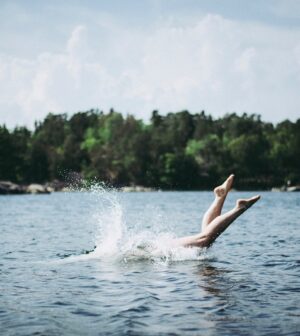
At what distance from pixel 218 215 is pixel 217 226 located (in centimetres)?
54

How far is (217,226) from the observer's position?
1611 centimetres

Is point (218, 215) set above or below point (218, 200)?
below

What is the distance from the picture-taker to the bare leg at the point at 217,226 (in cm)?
1572

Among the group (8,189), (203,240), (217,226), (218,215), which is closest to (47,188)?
(8,189)

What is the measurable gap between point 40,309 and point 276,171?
157m

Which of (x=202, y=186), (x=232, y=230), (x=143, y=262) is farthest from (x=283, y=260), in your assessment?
(x=202, y=186)

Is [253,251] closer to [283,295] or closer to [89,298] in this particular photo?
[283,295]

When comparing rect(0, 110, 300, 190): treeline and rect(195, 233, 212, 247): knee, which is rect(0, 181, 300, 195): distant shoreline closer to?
rect(0, 110, 300, 190): treeline

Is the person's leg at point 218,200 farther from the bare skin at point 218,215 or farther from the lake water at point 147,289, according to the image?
the lake water at point 147,289

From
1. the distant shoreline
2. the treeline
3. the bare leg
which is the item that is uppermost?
the treeline

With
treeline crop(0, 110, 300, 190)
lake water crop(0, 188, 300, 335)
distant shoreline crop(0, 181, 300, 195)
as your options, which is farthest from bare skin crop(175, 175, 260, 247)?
treeline crop(0, 110, 300, 190)

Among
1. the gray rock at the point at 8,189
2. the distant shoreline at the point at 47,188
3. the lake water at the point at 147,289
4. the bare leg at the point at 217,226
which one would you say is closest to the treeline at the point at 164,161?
the distant shoreline at the point at 47,188

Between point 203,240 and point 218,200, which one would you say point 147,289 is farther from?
point 218,200

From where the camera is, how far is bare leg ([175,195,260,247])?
51.6ft
